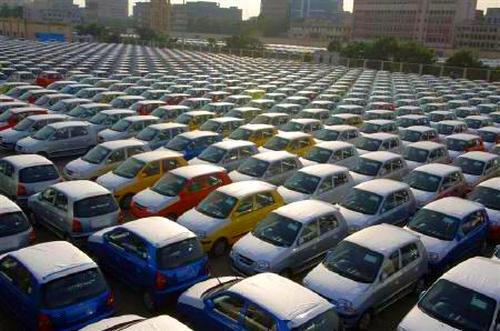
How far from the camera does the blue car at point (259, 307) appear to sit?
→ 7594 millimetres

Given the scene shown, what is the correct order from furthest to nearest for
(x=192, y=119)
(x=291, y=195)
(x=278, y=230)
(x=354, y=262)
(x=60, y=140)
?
(x=192, y=119)
(x=60, y=140)
(x=291, y=195)
(x=278, y=230)
(x=354, y=262)

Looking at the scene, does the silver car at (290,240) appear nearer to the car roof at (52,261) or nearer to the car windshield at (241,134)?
the car roof at (52,261)

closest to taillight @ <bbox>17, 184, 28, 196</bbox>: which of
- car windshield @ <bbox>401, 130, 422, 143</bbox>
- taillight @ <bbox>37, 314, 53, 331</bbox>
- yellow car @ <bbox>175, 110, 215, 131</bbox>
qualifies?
taillight @ <bbox>37, 314, 53, 331</bbox>

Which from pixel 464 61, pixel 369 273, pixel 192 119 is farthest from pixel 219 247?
pixel 464 61

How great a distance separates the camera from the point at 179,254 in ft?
32.4

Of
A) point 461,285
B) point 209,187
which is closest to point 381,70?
point 209,187

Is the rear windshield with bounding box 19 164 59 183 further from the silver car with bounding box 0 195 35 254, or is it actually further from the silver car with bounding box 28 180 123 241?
the silver car with bounding box 0 195 35 254

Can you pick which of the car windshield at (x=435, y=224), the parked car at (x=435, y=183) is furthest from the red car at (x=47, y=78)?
the car windshield at (x=435, y=224)

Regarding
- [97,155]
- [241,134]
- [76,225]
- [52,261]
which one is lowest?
[76,225]

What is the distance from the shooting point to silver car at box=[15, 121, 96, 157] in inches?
741

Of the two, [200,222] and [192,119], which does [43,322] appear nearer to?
[200,222]

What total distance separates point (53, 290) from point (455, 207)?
31.4ft

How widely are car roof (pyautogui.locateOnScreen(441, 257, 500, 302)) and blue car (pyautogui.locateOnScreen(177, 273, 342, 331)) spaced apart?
256 cm

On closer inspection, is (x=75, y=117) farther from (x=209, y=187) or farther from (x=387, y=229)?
(x=387, y=229)
